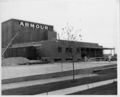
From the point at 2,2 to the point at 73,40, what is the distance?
4.12 metres

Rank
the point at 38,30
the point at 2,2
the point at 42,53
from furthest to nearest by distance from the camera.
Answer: the point at 38,30, the point at 42,53, the point at 2,2

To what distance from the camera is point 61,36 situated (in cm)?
827

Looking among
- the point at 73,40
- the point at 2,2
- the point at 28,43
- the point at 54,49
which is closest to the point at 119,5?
the point at 2,2

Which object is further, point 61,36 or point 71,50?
point 71,50

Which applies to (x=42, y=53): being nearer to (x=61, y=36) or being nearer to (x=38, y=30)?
(x=38, y=30)

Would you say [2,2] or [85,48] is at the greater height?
[2,2]

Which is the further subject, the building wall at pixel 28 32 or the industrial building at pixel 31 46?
the building wall at pixel 28 32

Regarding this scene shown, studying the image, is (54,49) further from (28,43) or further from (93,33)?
(93,33)

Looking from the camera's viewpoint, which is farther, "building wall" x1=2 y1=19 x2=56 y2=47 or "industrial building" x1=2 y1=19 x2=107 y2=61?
"building wall" x1=2 y1=19 x2=56 y2=47

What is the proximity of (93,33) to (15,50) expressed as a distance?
871 inches

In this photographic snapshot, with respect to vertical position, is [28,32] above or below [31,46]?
above

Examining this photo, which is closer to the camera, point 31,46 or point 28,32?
point 31,46

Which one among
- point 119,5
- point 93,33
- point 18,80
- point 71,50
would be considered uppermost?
point 119,5

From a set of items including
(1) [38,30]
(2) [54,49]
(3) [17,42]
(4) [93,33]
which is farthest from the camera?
(1) [38,30]
